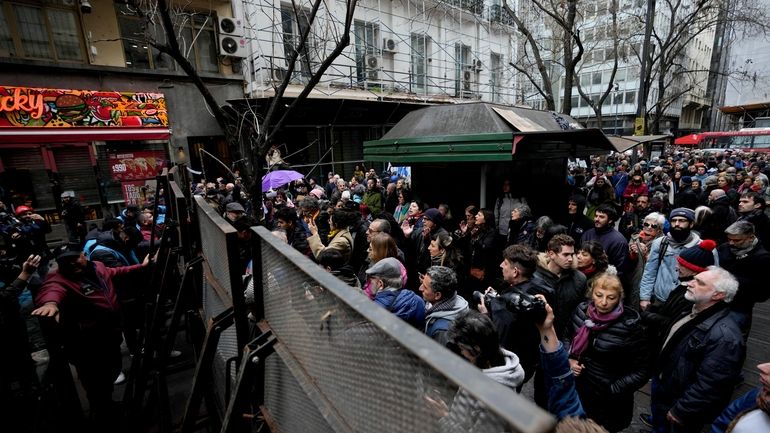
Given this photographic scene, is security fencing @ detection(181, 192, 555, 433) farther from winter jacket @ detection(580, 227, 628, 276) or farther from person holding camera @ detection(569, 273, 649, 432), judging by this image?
winter jacket @ detection(580, 227, 628, 276)

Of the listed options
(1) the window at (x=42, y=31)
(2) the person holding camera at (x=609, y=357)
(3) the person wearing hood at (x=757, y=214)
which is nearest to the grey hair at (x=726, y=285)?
(2) the person holding camera at (x=609, y=357)

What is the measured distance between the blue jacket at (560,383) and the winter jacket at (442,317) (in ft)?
2.22

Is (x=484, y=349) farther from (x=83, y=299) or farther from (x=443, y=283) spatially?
(x=83, y=299)

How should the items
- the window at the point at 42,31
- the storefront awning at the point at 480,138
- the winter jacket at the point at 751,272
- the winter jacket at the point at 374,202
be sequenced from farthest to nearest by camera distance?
the window at the point at 42,31 → the winter jacket at the point at 374,202 → the storefront awning at the point at 480,138 → the winter jacket at the point at 751,272

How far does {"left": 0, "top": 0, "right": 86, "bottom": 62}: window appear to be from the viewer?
10.8 meters

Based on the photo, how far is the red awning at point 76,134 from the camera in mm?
10641

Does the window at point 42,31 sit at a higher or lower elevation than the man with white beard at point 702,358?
higher

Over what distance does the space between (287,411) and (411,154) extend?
6185mm

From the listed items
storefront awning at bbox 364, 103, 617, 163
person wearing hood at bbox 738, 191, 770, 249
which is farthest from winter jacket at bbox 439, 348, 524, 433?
person wearing hood at bbox 738, 191, 770, 249

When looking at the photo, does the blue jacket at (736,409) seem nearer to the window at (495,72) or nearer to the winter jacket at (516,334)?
the winter jacket at (516,334)

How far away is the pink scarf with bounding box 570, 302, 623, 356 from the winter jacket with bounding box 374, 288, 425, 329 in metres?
1.21

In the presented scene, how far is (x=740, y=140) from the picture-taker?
27.5 meters

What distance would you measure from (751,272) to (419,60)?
17979 mm

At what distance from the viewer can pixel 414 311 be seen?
2.75m
